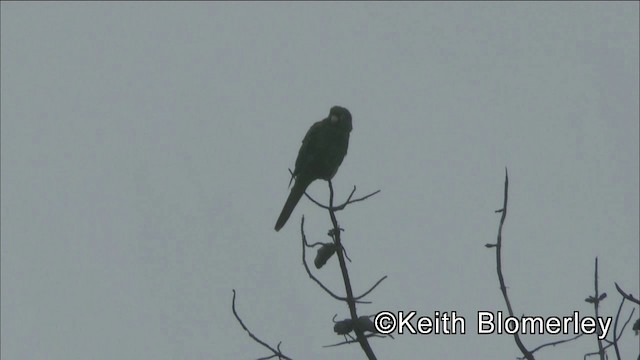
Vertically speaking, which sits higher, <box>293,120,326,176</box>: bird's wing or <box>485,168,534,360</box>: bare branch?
<box>293,120,326,176</box>: bird's wing

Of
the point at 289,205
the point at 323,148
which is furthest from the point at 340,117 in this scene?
the point at 289,205

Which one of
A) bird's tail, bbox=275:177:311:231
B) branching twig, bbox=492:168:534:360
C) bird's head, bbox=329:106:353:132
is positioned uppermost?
bird's head, bbox=329:106:353:132

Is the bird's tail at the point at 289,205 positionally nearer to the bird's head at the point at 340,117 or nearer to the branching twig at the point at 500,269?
the bird's head at the point at 340,117

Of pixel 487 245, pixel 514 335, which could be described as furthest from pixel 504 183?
pixel 514 335

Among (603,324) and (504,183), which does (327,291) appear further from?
(603,324)

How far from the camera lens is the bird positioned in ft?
22.7

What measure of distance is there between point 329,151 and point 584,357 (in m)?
3.93

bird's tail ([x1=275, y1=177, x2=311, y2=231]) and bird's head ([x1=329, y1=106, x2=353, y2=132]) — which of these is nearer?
bird's tail ([x1=275, y1=177, x2=311, y2=231])

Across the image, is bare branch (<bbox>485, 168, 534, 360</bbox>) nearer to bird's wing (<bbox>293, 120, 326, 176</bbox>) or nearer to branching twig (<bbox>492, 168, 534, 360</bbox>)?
branching twig (<bbox>492, 168, 534, 360</bbox>)

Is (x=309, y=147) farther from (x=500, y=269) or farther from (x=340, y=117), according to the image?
(x=500, y=269)

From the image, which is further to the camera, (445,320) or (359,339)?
(445,320)

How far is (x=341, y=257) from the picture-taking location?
131 inches

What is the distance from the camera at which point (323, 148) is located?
7.03m

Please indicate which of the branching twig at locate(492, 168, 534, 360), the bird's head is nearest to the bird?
the bird's head
